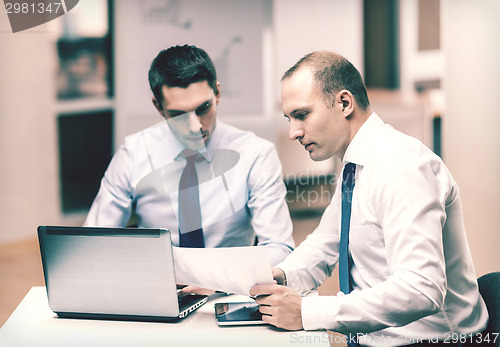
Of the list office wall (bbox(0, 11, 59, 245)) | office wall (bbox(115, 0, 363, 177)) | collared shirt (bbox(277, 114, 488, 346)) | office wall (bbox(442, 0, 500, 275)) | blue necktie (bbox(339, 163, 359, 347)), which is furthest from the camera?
office wall (bbox(0, 11, 59, 245))

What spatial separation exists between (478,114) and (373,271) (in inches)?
97.9

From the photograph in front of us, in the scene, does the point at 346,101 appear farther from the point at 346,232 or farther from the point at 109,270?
the point at 109,270

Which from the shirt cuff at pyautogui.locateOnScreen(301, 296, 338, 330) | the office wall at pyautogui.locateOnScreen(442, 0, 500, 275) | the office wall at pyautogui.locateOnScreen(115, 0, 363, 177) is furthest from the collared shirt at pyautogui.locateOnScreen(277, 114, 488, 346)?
the office wall at pyautogui.locateOnScreen(115, 0, 363, 177)

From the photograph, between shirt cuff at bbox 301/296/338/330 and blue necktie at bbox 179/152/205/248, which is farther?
blue necktie at bbox 179/152/205/248

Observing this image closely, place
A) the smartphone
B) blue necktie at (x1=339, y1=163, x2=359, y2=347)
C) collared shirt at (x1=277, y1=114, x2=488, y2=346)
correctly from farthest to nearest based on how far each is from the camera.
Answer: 1. blue necktie at (x1=339, y1=163, x2=359, y2=347)
2. the smartphone
3. collared shirt at (x1=277, y1=114, x2=488, y2=346)

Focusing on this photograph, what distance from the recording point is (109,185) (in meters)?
2.21

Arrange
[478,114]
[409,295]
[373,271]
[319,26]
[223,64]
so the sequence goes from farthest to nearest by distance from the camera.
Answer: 1. [319,26]
2. [223,64]
3. [478,114]
4. [373,271]
5. [409,295]

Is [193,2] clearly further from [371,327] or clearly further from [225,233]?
[371,327]

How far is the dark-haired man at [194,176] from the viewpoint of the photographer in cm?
206

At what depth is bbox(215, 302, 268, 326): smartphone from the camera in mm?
1378

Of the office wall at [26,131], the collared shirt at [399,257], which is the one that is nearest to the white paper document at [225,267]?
the collared shirt at [399,257]

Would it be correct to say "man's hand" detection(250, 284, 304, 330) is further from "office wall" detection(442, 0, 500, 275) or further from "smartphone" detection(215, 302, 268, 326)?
"office wall" detection(442, 0, 500, 275)

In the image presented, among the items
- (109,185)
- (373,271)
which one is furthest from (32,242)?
(373,271)

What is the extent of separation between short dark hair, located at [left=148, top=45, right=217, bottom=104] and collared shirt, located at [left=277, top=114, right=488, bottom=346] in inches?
28.0
